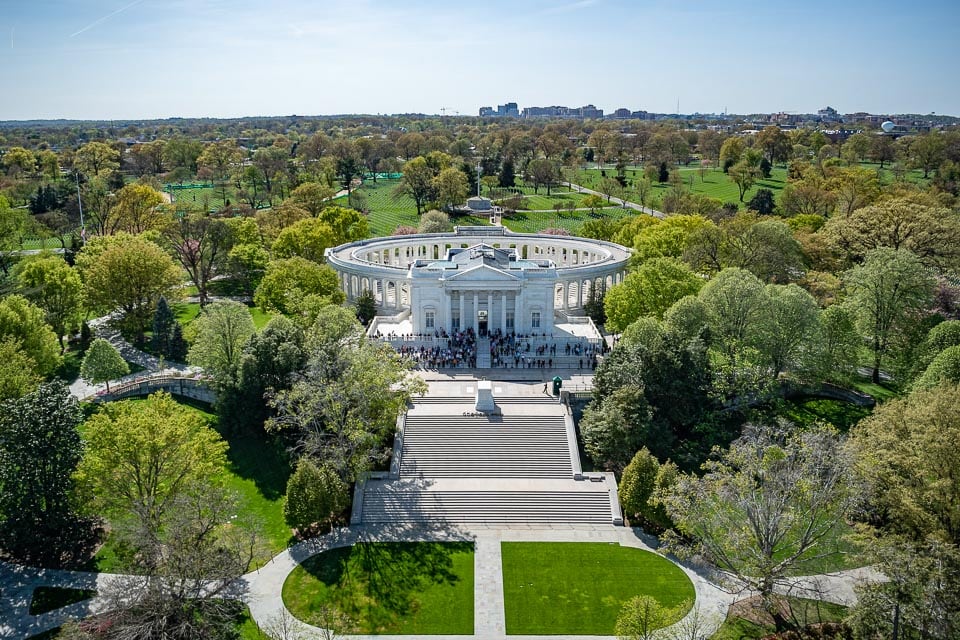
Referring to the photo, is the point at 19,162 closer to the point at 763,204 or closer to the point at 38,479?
the point at 38,479

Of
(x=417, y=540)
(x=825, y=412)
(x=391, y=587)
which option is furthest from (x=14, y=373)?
(x=825, y=412)

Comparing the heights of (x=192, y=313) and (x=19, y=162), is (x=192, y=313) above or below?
below


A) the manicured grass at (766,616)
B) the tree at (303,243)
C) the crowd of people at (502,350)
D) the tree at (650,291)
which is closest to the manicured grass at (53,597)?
the crowd of people at (502,350)

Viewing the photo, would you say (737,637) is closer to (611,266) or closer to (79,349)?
(611,266)

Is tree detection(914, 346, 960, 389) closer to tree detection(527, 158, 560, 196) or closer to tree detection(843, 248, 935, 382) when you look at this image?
tree detection(843, 248, 935, 382)

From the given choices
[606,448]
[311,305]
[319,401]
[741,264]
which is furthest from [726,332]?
[311,305]

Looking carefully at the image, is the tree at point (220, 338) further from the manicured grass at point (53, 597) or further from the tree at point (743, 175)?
the tree at point (743, 175)
